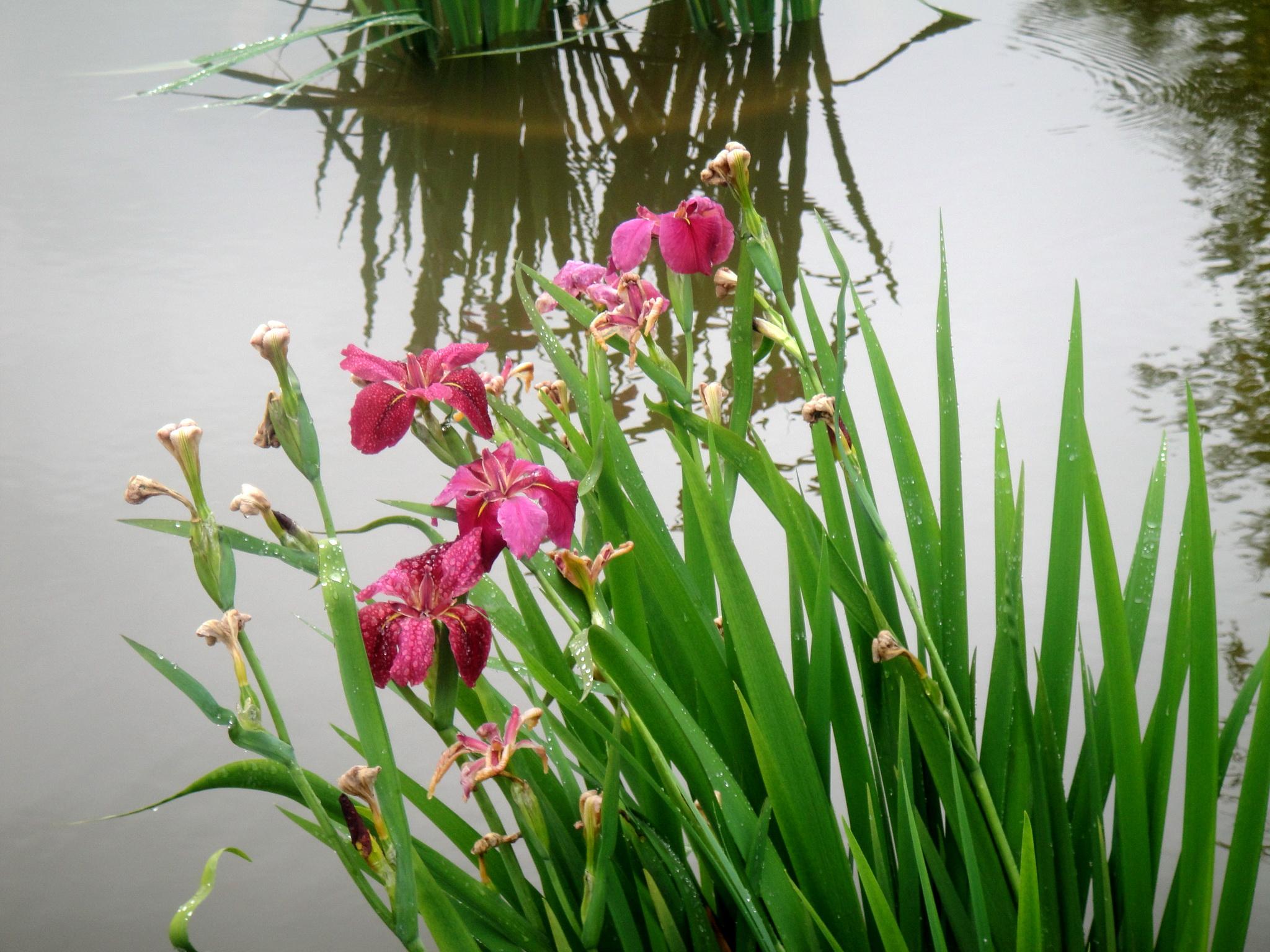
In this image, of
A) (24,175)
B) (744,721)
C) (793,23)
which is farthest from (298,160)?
(744,721)

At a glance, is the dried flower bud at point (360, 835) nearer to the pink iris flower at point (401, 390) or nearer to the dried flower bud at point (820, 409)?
the pink iris flower at point (401, 390)

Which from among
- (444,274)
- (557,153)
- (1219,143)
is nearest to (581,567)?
(444,274)

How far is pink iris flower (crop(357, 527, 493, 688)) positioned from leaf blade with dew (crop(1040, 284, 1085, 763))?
34 centimetres

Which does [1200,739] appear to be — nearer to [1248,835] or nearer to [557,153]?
[1248,835]

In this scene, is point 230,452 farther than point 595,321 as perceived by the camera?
Yes

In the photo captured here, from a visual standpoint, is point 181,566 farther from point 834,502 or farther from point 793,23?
point 793,23

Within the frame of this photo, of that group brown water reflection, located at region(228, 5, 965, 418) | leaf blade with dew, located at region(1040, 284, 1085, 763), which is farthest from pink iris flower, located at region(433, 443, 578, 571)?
brown water reflection, located at region(228, 5, 965, 418)

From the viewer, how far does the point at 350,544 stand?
39.4 inches

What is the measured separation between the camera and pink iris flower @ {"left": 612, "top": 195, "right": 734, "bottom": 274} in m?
0.59

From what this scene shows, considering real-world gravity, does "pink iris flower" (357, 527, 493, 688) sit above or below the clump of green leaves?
above

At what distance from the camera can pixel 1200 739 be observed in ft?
1.69

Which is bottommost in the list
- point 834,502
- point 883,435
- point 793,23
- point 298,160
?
point 883,435

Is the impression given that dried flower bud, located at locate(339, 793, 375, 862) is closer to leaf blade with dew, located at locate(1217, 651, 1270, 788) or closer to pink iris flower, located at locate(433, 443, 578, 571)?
pink iris flower, located at locate(433, 443, 578, 571)

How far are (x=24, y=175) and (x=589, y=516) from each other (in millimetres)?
1563
